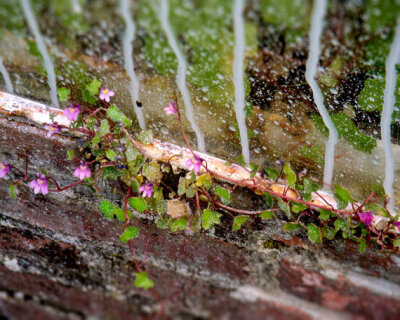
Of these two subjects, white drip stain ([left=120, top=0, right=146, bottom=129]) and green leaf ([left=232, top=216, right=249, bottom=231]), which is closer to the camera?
white drip stain ([left=120, top=0, right=146, bottom=129])

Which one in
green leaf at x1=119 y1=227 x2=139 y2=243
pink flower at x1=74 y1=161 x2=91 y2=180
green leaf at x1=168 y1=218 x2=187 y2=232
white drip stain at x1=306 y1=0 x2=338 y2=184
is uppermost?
white drip stain at x1=306 y1=0 x2=338 y2=184

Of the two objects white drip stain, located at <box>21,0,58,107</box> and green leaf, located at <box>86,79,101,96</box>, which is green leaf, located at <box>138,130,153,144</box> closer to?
green leaf, located at <box>86,79,101,96</box>

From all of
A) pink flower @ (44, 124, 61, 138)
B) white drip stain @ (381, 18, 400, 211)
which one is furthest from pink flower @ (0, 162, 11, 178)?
white drip stain @ (381, 18, 400, 211)

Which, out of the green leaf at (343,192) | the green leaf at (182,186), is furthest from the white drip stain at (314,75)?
the green leaf at (182,186)

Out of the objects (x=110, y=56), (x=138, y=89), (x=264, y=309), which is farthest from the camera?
(x=138, y=89)

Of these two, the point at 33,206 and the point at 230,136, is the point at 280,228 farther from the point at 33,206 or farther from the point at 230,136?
the point at 33,206

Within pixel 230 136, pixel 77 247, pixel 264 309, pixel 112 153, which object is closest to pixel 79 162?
pixel 112 153

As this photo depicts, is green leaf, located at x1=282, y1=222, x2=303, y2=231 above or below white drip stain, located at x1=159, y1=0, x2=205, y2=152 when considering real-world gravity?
below
